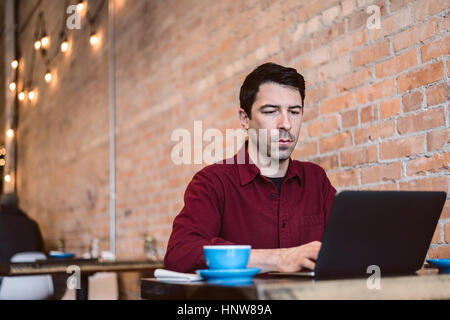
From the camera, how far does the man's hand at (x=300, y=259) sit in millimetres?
1284

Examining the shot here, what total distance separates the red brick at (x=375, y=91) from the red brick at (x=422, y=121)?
4.9 inches

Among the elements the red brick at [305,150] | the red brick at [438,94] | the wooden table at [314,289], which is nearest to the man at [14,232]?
the red brick at [305,150]

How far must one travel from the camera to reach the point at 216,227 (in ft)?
5.51

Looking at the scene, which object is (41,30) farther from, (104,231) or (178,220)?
(178,220)

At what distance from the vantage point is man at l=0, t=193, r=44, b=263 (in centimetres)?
450

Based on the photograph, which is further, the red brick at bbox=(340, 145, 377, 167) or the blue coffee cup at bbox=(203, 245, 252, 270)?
the red brick at bbox=(340, 145, 377, 167)

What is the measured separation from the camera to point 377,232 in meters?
1.16

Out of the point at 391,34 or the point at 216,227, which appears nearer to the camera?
the point at 216,227

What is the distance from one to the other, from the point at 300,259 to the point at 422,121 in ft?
2.64

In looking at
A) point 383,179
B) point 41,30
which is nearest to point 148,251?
point 383,179

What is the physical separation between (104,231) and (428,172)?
10.8ft

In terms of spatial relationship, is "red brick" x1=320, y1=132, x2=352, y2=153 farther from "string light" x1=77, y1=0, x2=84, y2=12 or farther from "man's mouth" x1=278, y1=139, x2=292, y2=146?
"string light" x1=77, y1=0, x2=84, y2=12

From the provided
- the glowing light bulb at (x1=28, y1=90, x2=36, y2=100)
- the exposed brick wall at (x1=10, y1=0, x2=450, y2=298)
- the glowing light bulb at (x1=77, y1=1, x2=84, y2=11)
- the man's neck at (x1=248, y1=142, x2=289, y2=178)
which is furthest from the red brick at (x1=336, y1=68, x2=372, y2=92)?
the glowing light bulb at (x1=28, y1=90, x2=36, y2=100)

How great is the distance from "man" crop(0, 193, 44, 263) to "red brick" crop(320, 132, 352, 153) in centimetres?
298
